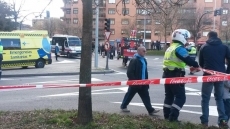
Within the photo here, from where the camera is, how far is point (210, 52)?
7496 millimetres

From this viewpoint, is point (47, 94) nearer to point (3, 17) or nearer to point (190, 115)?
point (190, 115)

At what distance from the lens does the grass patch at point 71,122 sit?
6.66 m

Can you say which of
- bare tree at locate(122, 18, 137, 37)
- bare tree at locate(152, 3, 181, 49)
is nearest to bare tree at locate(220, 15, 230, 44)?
bare tree at locate(152, 3, 181, 49)

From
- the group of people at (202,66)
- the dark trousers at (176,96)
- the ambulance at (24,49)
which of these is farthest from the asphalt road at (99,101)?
the ambulance at (24,49)

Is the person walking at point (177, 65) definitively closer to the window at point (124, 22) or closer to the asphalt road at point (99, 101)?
the asphalt road at point (99, 101)

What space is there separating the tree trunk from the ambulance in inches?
676

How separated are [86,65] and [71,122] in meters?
1.01

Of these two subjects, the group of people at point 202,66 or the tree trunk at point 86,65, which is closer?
the tree trunk at point 86,65

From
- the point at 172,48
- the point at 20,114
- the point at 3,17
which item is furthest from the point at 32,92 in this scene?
the point at 3,17

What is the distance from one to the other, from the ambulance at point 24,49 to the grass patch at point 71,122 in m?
16.4

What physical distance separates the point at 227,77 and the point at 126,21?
6598 centimetres

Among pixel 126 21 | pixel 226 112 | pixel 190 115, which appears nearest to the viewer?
pixel 226 112

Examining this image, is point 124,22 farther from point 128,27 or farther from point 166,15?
point 166,15

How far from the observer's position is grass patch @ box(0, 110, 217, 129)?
666 cm
